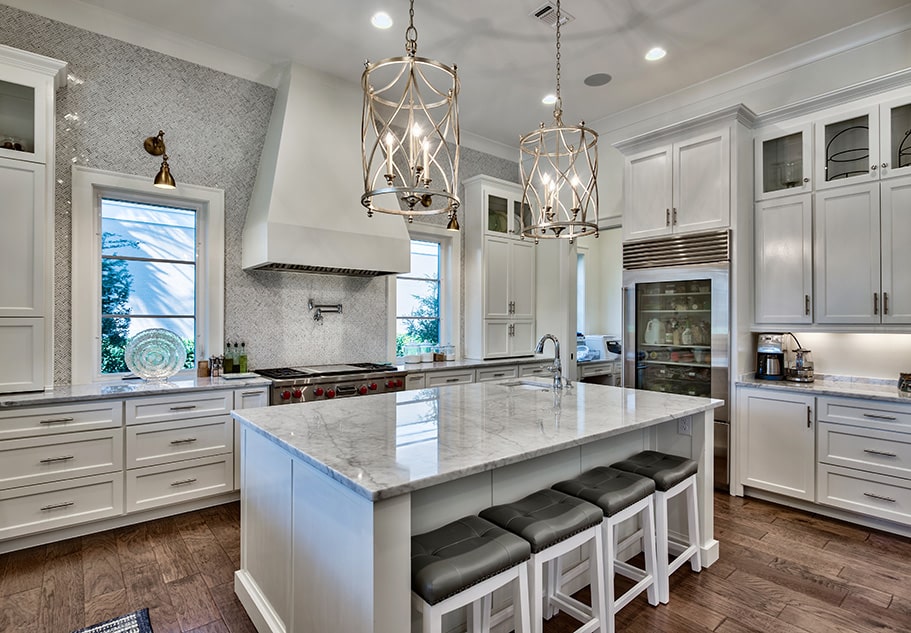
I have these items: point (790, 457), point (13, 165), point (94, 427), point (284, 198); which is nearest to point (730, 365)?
point (790, 457)

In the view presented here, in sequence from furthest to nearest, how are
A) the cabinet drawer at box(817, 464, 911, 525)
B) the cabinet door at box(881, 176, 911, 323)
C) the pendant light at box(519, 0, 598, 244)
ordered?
the cabinet door at box(881, 176, 911, 323), the cabinet drawer at box(817, 464, 911, 525), the pendant light at box(519, 0, 598, 244)

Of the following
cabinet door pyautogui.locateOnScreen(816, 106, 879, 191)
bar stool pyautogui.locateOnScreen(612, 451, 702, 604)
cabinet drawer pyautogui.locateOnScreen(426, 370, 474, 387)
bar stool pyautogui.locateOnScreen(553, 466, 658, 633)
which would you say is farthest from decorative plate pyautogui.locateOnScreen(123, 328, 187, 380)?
cabinet door pyautogui.locateOnScreen(816, 106, 879, 191)

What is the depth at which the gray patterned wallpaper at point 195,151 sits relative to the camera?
3.18 meters

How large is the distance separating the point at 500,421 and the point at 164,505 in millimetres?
2492

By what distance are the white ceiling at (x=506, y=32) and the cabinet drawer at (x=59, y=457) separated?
275 centimetres

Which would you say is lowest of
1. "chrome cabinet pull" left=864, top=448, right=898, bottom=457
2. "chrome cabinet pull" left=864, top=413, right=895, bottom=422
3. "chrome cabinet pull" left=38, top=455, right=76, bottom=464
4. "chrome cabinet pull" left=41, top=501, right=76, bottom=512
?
"chrome cabinet pull" left=41, top=501, right=76, bottom=512

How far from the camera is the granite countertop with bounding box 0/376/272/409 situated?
2.73m

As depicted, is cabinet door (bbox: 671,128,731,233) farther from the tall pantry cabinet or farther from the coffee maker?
the tall pantry cabinet

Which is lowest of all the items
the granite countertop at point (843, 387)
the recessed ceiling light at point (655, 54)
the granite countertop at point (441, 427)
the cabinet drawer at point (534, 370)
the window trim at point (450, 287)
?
the cabinet drawer at point (534, 370)

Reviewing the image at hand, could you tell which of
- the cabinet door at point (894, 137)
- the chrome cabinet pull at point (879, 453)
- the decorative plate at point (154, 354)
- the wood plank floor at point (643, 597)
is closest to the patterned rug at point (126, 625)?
the wood plank floor at point (643, 597)

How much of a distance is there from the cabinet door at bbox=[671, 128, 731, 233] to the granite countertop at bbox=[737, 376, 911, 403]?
4.13 ft

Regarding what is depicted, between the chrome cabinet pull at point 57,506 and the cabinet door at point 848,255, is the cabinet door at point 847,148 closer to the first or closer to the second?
the cabinet door at point 848,255

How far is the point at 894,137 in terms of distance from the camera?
10.4ft

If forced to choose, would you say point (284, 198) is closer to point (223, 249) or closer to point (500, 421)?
point (223, 249)
